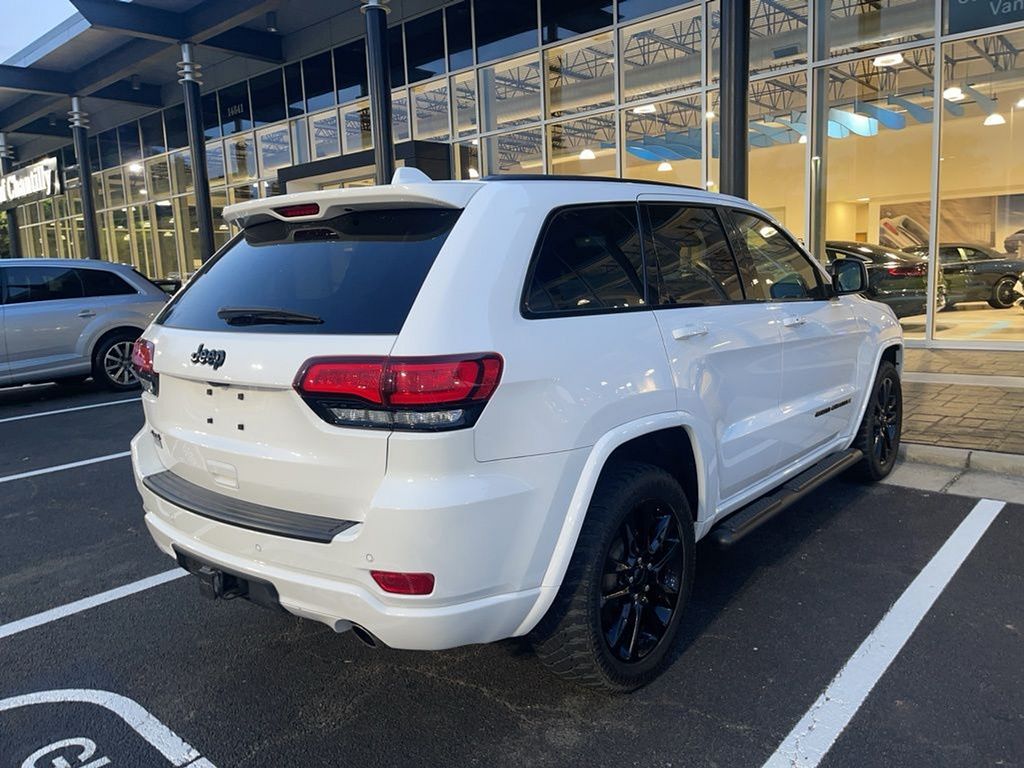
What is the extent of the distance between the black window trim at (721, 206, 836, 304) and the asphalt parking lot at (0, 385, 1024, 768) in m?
1.31

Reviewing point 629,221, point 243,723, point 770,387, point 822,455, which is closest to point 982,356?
point 822,455

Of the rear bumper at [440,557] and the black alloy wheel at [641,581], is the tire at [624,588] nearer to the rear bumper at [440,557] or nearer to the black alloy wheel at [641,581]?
the black alloy wheel at [641,581]

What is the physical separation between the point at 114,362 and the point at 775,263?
335 inches

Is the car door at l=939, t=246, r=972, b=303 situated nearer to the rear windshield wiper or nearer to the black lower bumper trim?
the rear windshield wiper

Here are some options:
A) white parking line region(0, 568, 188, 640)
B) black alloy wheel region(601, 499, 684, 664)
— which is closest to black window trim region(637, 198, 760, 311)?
black alloy wheel region(601, 499, 684, 664)

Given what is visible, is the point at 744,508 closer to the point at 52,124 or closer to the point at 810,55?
the point at 810,55

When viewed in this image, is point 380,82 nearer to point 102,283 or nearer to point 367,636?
point 102,283

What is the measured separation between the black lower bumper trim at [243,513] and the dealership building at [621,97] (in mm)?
6899

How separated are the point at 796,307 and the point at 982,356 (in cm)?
720

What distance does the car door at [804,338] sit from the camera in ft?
12.5

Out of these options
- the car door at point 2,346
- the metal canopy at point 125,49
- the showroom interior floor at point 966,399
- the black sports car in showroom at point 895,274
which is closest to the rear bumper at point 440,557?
the showroom interior floor at point 966,399

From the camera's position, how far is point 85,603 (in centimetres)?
367

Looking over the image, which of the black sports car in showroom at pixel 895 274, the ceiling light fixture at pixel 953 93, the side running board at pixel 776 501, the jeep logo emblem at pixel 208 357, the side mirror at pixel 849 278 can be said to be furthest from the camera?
the black sports car in showroom at pixel 895 274

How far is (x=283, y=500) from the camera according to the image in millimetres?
2457
